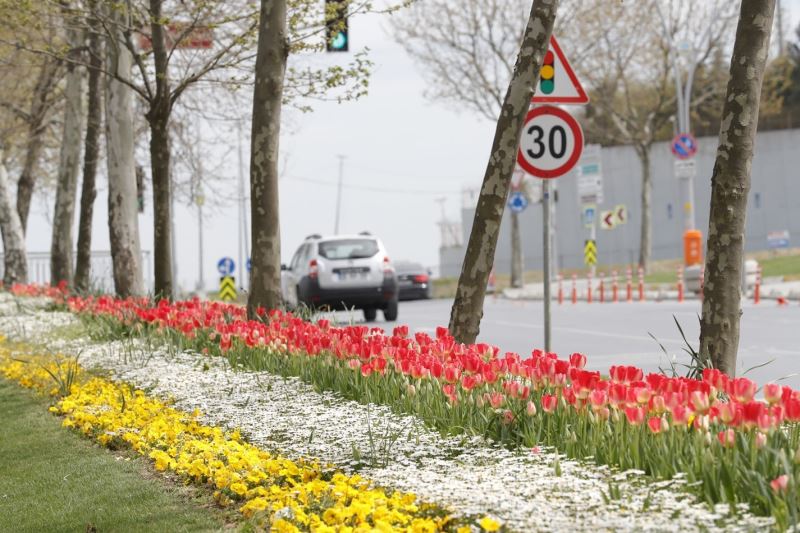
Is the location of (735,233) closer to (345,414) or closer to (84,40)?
(345,414)

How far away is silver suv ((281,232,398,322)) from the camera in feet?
81.7

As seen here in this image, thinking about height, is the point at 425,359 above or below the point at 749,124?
below

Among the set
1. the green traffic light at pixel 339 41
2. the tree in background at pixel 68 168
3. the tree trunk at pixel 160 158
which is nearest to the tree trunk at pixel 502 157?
the green traffic light at pixel 339 41

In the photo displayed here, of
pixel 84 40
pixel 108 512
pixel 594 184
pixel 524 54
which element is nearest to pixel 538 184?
pixel 594 184

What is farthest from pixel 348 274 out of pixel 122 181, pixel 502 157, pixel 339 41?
pixel 502 157

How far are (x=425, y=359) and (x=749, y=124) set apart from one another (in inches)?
108

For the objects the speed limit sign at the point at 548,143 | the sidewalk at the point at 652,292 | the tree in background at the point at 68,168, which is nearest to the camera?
the speed limit sign at the point at 548,143

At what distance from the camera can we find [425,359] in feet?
25.4

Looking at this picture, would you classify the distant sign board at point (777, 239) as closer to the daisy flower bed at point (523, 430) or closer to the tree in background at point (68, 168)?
the tree in background at point (68, 168)

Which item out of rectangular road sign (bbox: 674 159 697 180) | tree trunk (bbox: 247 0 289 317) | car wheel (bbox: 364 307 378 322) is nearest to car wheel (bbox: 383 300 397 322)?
car wheel (bbox: 364 307 378 322)

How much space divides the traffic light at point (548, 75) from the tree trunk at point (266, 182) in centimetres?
385

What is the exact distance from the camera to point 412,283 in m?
43.5

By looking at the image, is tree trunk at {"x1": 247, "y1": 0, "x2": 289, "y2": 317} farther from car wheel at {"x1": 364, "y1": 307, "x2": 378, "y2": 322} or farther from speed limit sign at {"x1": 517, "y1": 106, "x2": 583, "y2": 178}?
car wheel at {"x1": 364, "y1": 307, "x2": 378, "y2": 322}

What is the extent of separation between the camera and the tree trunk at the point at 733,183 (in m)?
8.22
